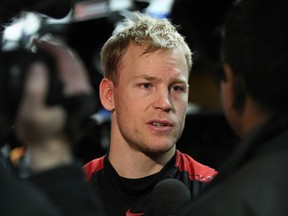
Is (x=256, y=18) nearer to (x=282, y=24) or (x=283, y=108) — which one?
(x=282, y=24)

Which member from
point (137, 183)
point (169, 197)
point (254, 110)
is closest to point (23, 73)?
point (254, 110)

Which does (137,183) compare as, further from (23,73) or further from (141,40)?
(23,73)

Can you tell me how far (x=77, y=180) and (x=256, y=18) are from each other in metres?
0.61

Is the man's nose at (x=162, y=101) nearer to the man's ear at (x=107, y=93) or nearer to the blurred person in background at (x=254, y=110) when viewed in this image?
the man's ear at (x=107, y=93)

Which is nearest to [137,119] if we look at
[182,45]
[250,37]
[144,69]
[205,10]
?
[144,69]

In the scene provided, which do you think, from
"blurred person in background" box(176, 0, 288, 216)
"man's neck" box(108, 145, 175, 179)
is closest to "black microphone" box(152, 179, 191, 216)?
"man's neck" box(108, 145, 175, 179)

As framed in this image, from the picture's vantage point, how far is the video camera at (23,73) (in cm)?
132

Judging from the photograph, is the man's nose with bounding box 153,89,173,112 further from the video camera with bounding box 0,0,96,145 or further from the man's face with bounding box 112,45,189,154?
the video camera with bounding box 0,0,96,145

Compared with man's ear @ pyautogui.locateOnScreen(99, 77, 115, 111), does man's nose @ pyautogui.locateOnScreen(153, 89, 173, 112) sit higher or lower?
higher

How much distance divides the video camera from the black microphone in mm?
804

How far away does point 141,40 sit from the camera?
2.59 meters

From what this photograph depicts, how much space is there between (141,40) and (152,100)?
0.96 ft

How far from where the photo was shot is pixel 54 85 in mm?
1369

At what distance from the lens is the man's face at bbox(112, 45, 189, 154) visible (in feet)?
8.11
